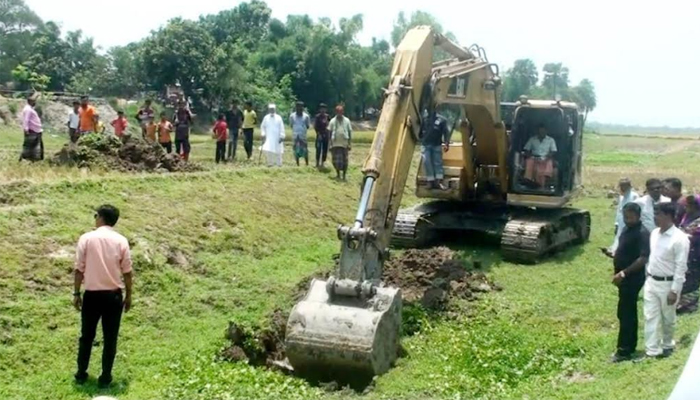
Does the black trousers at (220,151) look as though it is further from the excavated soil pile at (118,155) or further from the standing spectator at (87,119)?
the excavated soil pile at (118,155)

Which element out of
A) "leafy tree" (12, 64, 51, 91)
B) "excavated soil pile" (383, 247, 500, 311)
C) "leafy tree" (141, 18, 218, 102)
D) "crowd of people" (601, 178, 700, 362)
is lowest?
"excavated soil pile" (383, 247, 500, 311)

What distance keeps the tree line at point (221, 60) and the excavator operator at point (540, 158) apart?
3166 cm

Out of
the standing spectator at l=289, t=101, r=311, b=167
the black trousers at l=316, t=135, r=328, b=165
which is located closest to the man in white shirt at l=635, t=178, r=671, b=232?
the black trousers at l=316, t=135, r=328, b=165

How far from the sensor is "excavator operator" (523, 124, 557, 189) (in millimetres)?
16469

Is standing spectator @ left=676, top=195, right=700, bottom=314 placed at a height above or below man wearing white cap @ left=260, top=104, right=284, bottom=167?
below

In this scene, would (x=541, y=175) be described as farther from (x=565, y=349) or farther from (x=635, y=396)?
(x=635, y=396)

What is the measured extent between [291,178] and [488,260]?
19.8 ft

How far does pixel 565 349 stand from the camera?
402 inches

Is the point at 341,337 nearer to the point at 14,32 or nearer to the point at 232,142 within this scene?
the point at 232,142

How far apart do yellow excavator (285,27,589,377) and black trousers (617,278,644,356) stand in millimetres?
2314

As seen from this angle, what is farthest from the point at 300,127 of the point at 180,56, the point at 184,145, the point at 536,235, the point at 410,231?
the point at 180,56

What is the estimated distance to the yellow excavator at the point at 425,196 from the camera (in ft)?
30.2

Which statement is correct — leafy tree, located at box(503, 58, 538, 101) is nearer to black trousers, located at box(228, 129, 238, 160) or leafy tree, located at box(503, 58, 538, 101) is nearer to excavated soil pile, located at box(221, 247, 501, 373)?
black trousers, located at box(228, 129, 238, 160)

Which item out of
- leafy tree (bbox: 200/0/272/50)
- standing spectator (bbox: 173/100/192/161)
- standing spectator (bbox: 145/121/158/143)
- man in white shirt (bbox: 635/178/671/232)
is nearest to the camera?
man in white shirt (bbox: 635/178/671/232)
